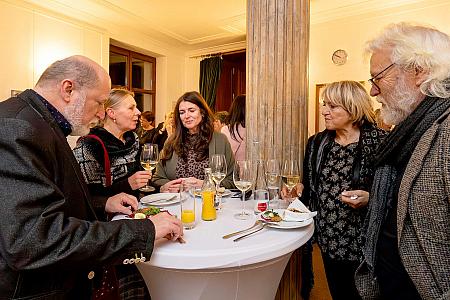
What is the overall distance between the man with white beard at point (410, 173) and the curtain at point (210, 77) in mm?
5823

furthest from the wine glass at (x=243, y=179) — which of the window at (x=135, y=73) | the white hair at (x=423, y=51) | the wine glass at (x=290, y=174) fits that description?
the window at (x=135, y=73)

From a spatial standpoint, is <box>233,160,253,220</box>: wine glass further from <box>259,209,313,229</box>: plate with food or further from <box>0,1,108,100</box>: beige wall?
<box>0,1,108,100</box>: beige wall

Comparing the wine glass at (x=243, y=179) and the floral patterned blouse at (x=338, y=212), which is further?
the floral patterned blouse at (x=338, y=212)

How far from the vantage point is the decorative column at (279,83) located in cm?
192

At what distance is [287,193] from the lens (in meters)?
1.62

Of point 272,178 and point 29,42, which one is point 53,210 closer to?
point 272,178

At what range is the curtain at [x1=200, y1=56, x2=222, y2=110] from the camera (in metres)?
6.98

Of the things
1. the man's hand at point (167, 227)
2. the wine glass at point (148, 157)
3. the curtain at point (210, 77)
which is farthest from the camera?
the curtain at point (210, 77)

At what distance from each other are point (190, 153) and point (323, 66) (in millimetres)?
3565

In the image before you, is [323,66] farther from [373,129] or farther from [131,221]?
[131,221]

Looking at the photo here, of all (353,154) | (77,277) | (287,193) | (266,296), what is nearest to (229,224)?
(266,296)

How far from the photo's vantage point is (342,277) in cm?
177

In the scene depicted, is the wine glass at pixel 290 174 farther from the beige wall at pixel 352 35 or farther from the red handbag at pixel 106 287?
the beige wall at pixel 352 35

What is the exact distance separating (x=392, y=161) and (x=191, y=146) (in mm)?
1381
